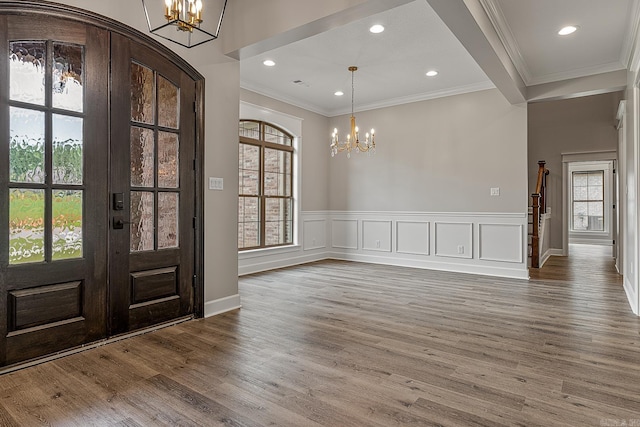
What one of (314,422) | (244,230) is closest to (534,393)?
(314,422)

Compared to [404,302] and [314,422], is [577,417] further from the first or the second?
[404,302]

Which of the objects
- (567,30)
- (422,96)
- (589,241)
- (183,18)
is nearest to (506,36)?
(567,30)

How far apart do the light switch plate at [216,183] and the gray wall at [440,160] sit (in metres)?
3.89

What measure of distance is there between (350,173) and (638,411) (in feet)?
19.0

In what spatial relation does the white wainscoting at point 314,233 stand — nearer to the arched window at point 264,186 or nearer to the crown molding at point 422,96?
the arched window at point 264,186

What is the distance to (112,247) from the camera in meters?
2.78

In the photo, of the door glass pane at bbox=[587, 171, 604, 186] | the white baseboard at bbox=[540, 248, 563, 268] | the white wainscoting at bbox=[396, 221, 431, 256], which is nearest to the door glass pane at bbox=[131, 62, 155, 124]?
the white wainscoting at bbox=[396, 221, 431, 256]

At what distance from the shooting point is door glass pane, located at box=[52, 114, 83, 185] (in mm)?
2508

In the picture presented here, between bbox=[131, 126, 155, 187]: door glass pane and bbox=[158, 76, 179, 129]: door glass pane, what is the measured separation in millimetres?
183

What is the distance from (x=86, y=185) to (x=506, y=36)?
13.7ft

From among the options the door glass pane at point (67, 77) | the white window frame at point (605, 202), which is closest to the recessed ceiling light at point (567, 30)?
the door glass pane at point (67, 77)

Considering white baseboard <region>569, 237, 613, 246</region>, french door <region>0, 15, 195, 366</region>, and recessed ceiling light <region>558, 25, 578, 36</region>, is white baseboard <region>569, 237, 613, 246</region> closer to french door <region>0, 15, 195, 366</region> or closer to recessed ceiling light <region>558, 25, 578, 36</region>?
recessed ceiling light <region>558, 25, 578, 36</region>

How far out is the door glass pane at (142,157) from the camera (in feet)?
9.62

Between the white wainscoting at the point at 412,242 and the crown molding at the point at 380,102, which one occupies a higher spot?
the crown molding at the point at 380,102
